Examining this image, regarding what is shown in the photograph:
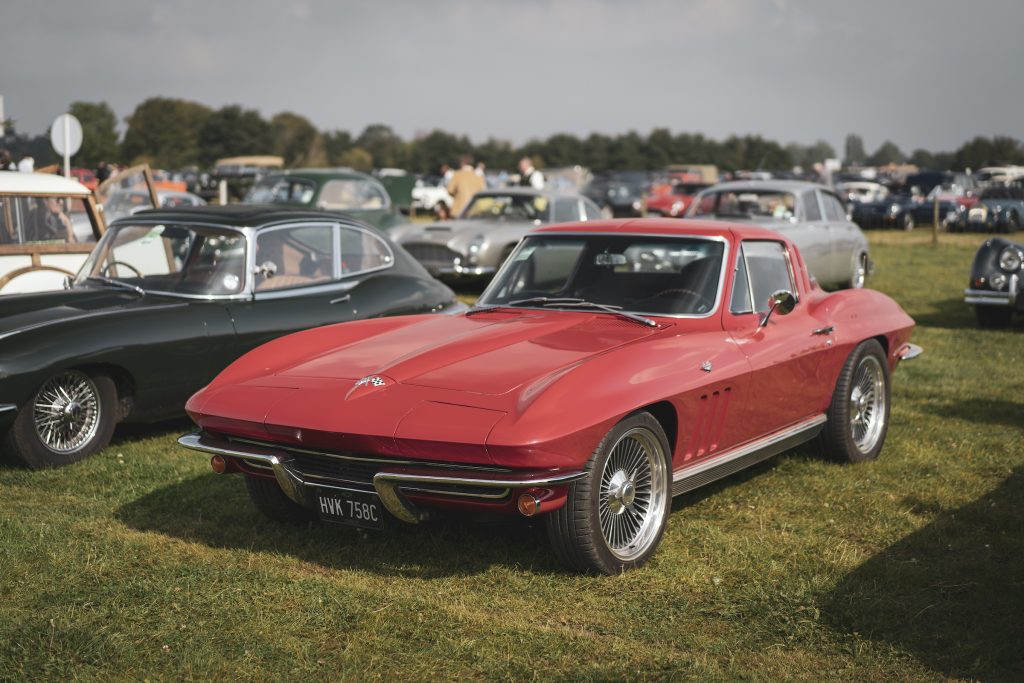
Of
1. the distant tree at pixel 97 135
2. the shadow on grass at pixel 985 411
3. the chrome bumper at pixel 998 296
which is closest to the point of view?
the shadow on grass at pixel 985 411

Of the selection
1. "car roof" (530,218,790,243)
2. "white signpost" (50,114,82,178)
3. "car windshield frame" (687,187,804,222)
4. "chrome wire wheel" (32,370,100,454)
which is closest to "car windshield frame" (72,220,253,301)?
"chrome wire wheel" (32,370,100,454)

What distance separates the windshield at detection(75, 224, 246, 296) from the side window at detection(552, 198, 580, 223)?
8107mm

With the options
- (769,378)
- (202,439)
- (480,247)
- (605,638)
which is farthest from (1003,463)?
(480,247)

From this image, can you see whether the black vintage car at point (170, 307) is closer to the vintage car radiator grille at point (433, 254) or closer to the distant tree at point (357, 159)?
the vintage car radiator grille at point (433, 254)

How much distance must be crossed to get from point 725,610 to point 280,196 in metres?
13.9

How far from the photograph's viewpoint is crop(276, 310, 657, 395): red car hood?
181 inches

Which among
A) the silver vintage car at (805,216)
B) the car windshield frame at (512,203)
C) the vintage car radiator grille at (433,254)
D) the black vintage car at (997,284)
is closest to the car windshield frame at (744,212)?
the silver vintage car at (805,216)

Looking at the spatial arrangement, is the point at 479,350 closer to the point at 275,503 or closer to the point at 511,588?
the point at 511,588

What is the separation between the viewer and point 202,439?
4895 mm

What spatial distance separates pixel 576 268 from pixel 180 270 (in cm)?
296

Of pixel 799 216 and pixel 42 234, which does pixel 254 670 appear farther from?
pixel 799 216

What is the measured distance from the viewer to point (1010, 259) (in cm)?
1180

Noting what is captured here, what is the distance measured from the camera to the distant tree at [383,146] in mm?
101875

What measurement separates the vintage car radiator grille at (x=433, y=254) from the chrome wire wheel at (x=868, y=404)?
8197mm
